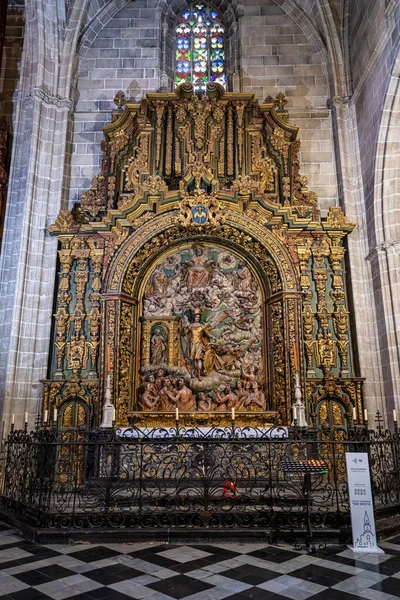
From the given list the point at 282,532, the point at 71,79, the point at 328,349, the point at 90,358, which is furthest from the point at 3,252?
the point at 282,532

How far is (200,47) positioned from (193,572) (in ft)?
46.8

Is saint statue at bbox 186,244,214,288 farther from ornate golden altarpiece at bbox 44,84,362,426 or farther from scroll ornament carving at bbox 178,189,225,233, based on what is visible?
scroll ornament carving at bbox 178,189,225,233

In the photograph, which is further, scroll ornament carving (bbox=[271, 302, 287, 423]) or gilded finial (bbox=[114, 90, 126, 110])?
gilded finial (bbox=[114, 90, 126, 110])

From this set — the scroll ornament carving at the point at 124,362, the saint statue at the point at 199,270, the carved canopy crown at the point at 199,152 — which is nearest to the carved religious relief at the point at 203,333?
the saint statue at the point at 199,270

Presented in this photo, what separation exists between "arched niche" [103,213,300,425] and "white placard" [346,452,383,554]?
424 cm

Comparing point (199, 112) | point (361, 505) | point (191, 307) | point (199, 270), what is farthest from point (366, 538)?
point (199, 112)

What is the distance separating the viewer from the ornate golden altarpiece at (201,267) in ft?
35.2

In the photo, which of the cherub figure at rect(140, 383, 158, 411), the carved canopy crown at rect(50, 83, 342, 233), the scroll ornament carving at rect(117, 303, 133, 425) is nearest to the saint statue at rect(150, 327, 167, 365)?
the scroll ornament carving at rect(117, 303, 133, 425)

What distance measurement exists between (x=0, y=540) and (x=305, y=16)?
1481 cm

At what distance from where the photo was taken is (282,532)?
6.20 metres

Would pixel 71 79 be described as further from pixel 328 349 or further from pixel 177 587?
pixel 177 587

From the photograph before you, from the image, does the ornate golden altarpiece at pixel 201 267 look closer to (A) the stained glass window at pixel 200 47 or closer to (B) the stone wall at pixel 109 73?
(B) the stone wall at pixel 109 73

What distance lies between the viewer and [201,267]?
1202 cm

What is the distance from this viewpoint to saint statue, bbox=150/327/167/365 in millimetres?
11391
